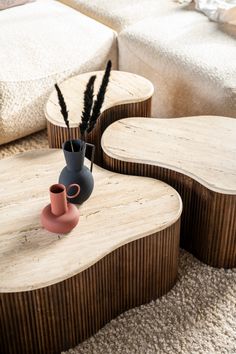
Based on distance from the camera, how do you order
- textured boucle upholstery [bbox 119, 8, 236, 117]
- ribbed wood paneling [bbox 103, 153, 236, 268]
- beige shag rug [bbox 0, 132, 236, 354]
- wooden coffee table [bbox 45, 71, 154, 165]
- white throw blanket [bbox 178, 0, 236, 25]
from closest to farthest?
beige shag rug [bbox 0, 132, 236, 354]
ribbed wood paneling [bbox 103, 153, 236, 268]
wooden coffee table [bbox 45, 71, 154, 165]
textured boucle upholstery [bbox 119, 8, 236, 117]
white throw blanket [bbox 178, 0, 236, 25]

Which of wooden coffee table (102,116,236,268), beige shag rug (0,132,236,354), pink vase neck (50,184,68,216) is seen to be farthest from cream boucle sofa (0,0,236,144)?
pink vase neck (50,184,68,216)

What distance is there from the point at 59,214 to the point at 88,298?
0.84ft

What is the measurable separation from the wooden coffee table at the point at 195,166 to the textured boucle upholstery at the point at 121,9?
90 cm

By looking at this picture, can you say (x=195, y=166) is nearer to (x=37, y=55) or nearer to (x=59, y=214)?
(x=59, y=214)

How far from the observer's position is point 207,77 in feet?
7.09

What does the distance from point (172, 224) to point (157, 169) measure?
0.26 meters

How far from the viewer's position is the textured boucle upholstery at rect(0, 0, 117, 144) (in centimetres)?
224

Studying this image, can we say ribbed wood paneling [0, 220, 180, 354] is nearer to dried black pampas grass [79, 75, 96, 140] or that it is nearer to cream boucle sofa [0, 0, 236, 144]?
dried black pampas grass [79, 75, 96, 140]

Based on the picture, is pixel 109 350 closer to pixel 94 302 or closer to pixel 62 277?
pixel 94 302

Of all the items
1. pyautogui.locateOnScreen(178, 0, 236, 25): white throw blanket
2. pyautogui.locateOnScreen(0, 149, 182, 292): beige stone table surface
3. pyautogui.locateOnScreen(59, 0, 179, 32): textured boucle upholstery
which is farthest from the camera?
pyautogui.locateOnScreen(59, 0, 179, 32): textured boucle upholstery

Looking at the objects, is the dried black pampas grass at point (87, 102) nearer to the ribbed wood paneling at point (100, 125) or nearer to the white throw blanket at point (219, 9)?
the ribbed wood paneling at point (100, 125)

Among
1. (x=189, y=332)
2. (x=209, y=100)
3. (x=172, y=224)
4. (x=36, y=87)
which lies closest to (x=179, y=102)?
(x=209, y=100)

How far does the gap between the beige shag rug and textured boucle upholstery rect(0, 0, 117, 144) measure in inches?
40.0

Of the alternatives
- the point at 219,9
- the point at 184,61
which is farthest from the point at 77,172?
the point at 219,9
